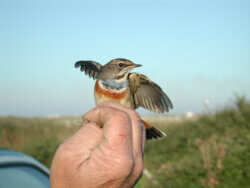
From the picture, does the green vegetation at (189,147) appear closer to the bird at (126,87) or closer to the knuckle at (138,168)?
the bird at (126,87)

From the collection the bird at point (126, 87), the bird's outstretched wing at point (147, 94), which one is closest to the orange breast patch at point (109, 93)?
the bird at point (126, 87)

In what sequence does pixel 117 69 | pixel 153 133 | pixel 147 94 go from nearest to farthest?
1. pixel 153 133
2. pixel 117 69
3. pixel 147 94

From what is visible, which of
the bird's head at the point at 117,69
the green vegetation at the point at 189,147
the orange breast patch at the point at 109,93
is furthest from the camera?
the green vegetation at the point at 189,147

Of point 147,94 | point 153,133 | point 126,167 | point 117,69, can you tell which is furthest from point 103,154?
point 147,94

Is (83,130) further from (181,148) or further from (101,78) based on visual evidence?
(181,148)

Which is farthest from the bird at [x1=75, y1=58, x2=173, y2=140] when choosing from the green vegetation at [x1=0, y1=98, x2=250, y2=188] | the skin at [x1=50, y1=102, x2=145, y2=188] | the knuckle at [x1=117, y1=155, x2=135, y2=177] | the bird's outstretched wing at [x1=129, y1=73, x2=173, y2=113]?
the green vegetation at [x1=0, y1=98, x2=250, y2=188]

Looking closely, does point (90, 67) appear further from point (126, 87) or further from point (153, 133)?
point (153, 133)

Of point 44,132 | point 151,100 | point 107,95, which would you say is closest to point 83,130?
point 107,95
